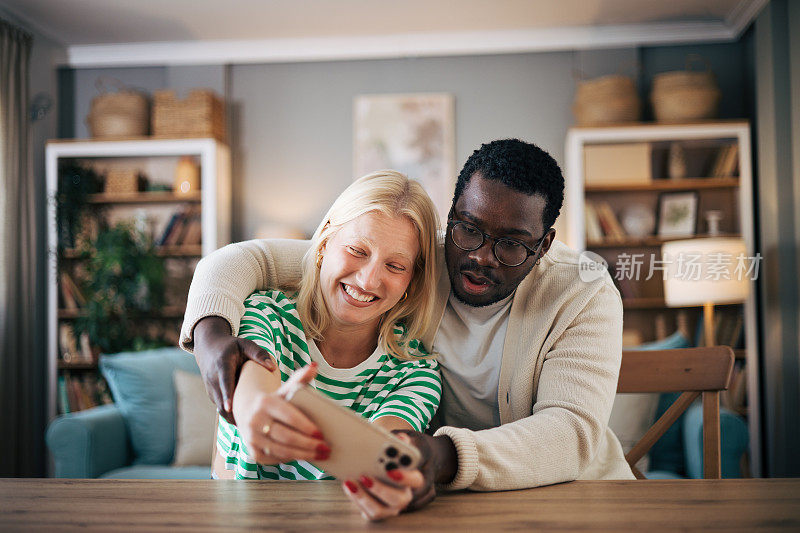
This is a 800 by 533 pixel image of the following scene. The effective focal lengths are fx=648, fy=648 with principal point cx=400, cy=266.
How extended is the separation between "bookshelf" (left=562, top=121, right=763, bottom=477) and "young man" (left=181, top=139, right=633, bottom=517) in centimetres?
263

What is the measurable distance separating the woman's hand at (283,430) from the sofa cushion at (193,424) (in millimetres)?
2207

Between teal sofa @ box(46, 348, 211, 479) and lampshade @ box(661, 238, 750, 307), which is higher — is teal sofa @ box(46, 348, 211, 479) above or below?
below

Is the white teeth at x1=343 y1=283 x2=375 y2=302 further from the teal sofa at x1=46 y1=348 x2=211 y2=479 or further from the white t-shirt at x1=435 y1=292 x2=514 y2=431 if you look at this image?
the teal sofa at x1=46 y1=348 x2=211 y2=479

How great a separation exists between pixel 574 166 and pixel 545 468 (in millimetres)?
3247

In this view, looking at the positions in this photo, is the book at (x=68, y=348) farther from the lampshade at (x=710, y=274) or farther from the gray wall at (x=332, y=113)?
the lampshade at (x=710, y=274)

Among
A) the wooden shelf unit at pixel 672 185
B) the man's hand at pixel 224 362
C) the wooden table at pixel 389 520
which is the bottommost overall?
the wooden table at pixel 389 520

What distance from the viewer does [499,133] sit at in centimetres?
450

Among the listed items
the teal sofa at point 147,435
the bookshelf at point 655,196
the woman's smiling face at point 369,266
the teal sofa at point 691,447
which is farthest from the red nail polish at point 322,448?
the bookshelf at point 655,196

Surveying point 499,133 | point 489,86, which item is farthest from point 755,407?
point 489,86

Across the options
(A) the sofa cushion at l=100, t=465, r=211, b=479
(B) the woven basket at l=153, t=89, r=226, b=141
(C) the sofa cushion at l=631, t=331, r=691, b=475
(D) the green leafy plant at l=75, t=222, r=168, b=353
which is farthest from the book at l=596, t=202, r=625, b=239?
(D) the green leafy plant at l=75, t=222, r=168, b=353

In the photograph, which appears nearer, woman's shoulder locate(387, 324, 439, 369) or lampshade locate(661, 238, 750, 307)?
woman's shoulder locate(387, 324, 439, 369)

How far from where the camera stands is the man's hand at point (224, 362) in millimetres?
963

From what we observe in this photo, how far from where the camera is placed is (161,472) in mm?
2807

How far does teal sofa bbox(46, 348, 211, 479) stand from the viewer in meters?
2.75
